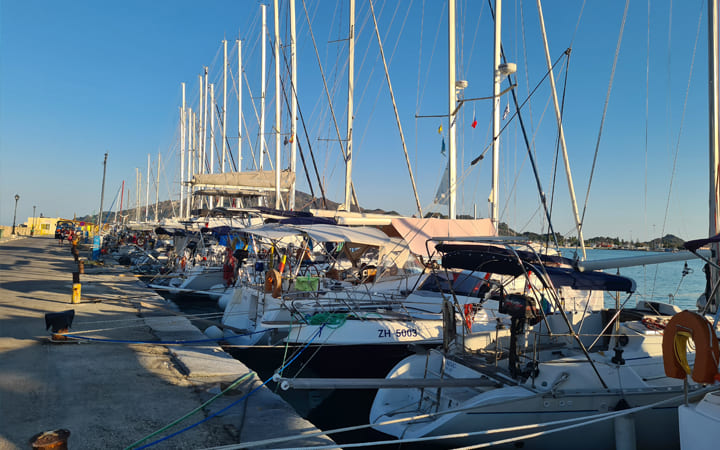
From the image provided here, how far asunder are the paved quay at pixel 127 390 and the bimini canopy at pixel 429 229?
5.33 meters

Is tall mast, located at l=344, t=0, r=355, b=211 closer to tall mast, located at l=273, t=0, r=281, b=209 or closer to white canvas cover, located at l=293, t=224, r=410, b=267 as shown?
tall mast, located at l=273, t=0, r=281, b=209

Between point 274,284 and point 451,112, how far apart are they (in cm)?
740

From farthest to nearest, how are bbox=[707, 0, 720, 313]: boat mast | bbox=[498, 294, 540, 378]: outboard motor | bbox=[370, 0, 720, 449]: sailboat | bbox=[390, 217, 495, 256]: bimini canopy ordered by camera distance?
bbox=[390, 217, 495, 256]: bimini canopy, bbox=[707, 0, 720, 313]: boat mast, bbox=[498, 294, 540, 378]: outboard motor, bbox=[370, 0, 720, 449]: sailboat

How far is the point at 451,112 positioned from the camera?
14.9 metres

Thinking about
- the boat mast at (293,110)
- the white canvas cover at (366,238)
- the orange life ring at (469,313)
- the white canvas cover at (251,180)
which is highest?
the boat mast at (293,110)

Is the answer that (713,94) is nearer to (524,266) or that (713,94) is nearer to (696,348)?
(524,266)

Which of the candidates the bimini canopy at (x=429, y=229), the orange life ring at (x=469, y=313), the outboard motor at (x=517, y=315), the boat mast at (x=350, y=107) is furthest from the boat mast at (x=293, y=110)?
the outboard motor at (x=517, y=315)

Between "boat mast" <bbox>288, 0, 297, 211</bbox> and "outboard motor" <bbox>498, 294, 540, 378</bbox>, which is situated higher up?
"boat mast" <bbox>288, 0, 297, 211</bbox>

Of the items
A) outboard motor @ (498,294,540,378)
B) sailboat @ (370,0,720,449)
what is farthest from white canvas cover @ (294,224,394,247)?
outboard motor @ (498,294,540,378)

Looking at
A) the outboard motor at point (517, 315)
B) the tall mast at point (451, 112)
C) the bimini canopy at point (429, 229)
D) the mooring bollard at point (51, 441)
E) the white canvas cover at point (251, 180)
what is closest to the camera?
A: the mooring bollard at point (51, 441)

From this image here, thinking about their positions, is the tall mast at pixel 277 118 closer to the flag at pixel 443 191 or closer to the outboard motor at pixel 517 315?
the flag at pixel 443 191

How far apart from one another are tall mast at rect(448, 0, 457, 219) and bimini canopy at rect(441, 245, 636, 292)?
729 centimetres

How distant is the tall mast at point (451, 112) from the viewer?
47.5ft

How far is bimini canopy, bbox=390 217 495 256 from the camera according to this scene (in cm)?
1205
